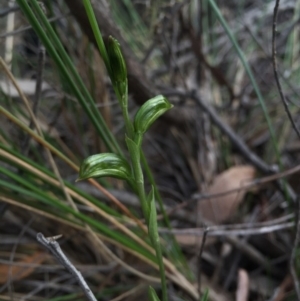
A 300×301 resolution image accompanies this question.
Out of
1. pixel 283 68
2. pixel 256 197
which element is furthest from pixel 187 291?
pixel 283 68

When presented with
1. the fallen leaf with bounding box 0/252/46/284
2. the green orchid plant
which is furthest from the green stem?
the fallen leaf with bounding box 0/252/46/284

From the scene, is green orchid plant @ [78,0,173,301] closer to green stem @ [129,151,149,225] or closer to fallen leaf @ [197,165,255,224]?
green stem @ [129,151,149,225]

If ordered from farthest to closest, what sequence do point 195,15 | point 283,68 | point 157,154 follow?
1. point 195,15
2. point 283,68
3. point 157,154

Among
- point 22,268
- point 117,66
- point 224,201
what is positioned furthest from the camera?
point 224,201

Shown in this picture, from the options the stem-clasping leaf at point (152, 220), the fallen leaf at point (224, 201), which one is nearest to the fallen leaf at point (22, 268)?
the fallen leaf at point (224, 201)

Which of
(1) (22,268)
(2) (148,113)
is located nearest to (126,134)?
(2) (148,113)

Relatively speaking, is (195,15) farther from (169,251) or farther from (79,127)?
(169,251)

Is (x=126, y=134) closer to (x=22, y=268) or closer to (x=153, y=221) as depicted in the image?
(x=153, y=221)
